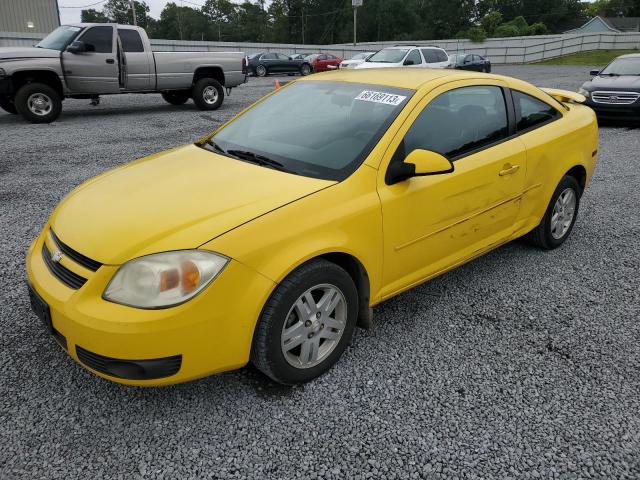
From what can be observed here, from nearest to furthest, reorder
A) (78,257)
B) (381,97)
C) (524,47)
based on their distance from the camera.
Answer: (78,257) < (381,97) < (524,47)

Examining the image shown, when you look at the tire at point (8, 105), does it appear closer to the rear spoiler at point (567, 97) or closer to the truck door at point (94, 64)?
the truck door at point (94, 64)

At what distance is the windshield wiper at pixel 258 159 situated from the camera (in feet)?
9.48

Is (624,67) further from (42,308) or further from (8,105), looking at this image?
(8,105)

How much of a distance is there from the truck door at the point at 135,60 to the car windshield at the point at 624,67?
34.2 ft

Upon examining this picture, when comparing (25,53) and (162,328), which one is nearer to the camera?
(162,328)

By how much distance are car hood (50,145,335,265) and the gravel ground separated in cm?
80

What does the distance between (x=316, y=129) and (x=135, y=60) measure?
9514 mm

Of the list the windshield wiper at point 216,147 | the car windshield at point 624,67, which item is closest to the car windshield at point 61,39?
the windshield wiper at point 216,147

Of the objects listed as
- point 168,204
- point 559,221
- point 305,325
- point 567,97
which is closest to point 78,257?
point 168,204

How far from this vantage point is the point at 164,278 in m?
2.17

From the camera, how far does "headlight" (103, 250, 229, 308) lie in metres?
2.16

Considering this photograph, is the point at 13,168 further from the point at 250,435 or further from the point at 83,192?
the point at 250,435

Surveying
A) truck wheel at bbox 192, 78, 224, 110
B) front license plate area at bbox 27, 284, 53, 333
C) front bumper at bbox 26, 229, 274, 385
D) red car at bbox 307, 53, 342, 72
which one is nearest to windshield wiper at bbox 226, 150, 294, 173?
front bumper at bbox 26, 229, 274, 385

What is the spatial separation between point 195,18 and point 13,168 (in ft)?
341
